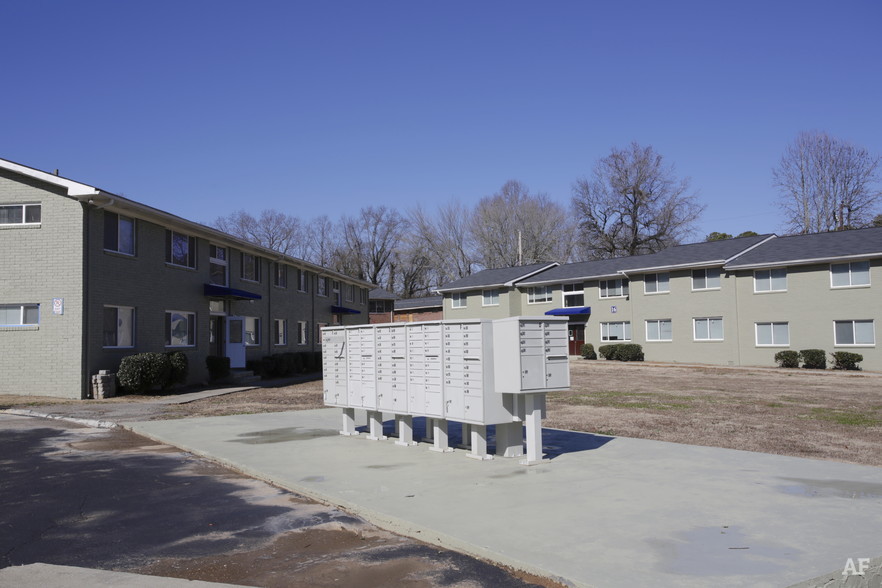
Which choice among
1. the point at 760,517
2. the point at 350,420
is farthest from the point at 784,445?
the point at 350,420

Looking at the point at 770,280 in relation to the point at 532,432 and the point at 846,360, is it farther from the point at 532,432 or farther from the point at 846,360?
the point at 532,432

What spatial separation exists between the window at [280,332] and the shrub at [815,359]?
25.4 m

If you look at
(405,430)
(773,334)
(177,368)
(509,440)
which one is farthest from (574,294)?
(509,440)

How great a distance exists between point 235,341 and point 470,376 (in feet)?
71.7

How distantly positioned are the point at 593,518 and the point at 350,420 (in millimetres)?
6355

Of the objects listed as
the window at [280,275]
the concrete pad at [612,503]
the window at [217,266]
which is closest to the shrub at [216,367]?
the window at [217,266]

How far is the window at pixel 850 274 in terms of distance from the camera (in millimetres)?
32688

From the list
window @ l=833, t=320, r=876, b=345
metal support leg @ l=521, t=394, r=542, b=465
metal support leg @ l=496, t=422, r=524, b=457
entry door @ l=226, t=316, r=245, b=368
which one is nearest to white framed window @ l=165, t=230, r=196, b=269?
entry door @ l=226, t=316, r=245, b=368

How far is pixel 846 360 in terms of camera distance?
3238 centimetres

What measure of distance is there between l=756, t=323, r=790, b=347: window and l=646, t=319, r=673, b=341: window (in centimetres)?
529

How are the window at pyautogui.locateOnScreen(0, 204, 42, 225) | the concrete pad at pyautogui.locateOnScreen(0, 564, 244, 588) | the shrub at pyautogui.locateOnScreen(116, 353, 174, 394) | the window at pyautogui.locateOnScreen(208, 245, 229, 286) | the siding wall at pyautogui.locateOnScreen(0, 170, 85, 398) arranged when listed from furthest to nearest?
the window at pyautogui.locateOnScreen(208, 245, 229, 286), the shrub at pyautogui.locateOnScreen(116, 353, 174, 394), the window at pyautogui.locateOnScreen(0, 204, 42, 225), the siding wall at pyautogui.locateOnScreen(0, 170, 85, 398), the concrete pad at pyautogui.locateOnScreen(0, 564, 244, 588)

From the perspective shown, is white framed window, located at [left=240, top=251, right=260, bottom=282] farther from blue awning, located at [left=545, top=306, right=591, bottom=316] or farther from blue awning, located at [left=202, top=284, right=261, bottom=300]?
blue awning, located at [left=545, top=306, right=591, bottom=316]

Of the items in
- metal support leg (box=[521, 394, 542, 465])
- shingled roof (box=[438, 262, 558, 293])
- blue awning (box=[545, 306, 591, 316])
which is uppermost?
shingled roof (box=[438, 262, 558, 293])

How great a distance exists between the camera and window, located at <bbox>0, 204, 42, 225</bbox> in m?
20.4
